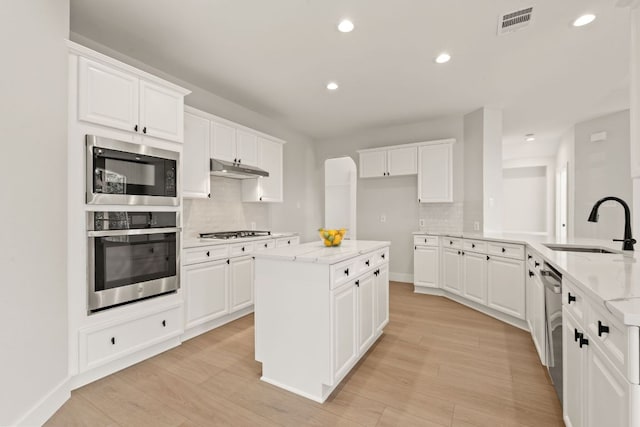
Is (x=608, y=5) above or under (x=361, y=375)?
above

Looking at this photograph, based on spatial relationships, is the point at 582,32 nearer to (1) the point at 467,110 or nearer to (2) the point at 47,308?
(1) the point at 467,110

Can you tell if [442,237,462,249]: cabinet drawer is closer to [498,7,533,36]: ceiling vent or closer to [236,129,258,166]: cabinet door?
[498,7,533,36]: ceiling vent

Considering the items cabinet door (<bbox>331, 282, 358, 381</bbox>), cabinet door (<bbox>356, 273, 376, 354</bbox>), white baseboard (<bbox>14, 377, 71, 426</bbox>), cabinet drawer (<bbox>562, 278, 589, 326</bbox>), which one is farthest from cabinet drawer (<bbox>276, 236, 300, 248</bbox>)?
cabinet drawer (<bbox>562, 278, 589, 326</bbox>)

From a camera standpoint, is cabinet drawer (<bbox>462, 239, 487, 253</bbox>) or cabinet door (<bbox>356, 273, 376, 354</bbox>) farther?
cabinet drawer (<bbox>462, 239, 487, 253</bbox>)

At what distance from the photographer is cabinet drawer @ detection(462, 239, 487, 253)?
3.51m

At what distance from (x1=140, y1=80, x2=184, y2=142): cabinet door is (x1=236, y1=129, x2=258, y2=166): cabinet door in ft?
3.46

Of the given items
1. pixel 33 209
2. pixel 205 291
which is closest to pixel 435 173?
pixel 205 291

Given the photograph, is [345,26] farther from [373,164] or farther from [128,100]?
[373,164]

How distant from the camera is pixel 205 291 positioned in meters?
2.91

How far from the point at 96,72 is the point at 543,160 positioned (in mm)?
8716

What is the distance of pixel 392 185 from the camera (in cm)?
526

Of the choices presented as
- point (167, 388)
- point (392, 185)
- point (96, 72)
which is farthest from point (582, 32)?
point (167, 388)

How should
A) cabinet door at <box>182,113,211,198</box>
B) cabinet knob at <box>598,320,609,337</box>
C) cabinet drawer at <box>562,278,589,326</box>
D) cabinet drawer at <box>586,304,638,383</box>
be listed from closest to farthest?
cabinet drawer at <box>586,304,638,383</box>, cabinet knob at <box>598,320,609,337</box>, cabinet drawer at <box>562,278,589,326</box>, cabinet door at <box>182,113,211,198</box>

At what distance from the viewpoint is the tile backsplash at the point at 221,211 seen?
3.41 m
